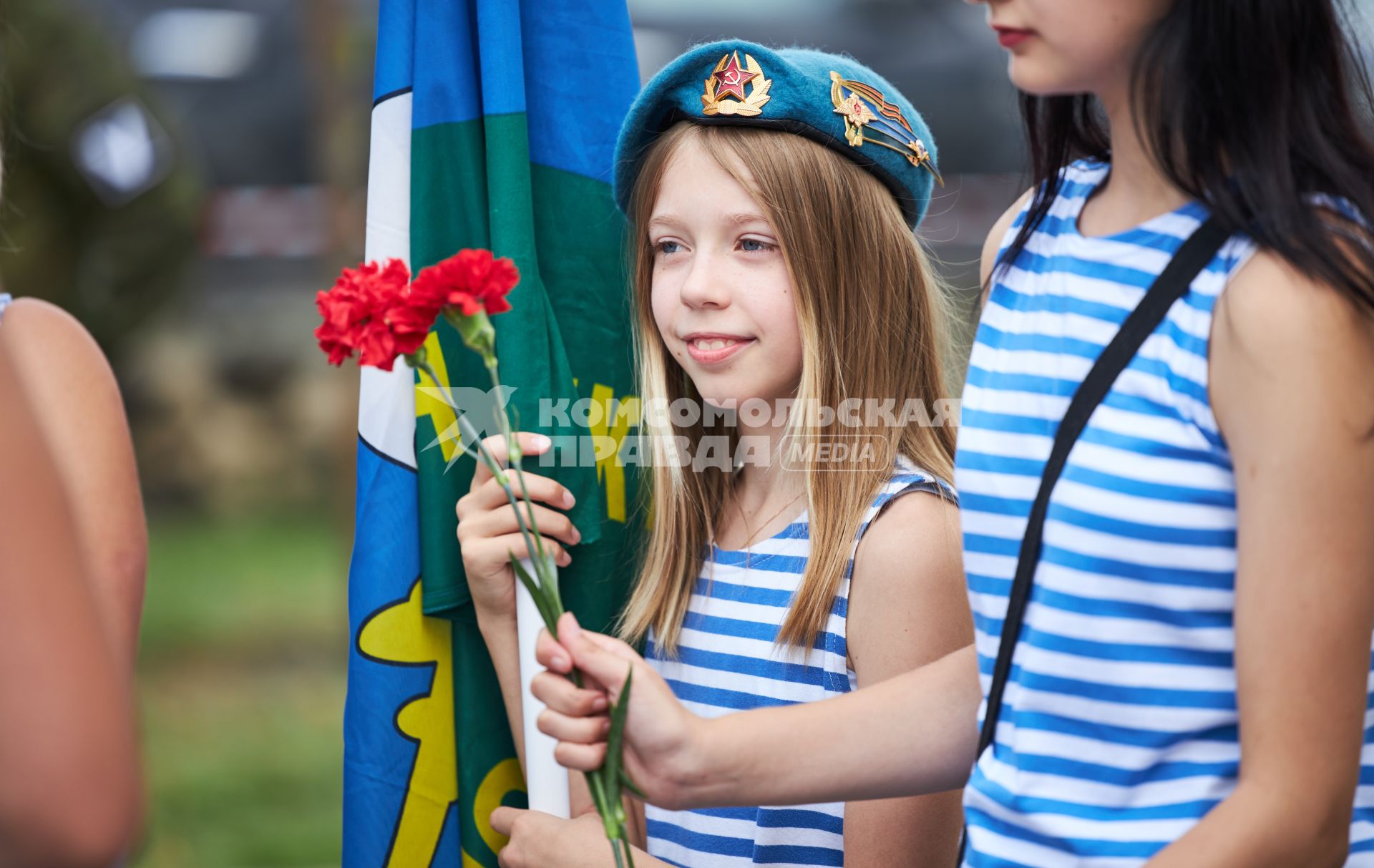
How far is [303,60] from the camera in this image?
964cm

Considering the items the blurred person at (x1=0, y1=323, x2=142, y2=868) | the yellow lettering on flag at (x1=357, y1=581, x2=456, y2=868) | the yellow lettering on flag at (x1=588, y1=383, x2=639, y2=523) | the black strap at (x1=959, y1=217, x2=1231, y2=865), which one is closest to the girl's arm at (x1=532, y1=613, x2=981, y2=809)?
the black strap at (x1=959, y1=217, x2=1231, y2=865)

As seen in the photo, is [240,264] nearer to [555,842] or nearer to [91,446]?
[91,446]

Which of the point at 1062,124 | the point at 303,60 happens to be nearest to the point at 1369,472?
the point at 1062,124

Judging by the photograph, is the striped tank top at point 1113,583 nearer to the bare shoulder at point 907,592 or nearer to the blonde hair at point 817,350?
the bare shoulder at point 907,592

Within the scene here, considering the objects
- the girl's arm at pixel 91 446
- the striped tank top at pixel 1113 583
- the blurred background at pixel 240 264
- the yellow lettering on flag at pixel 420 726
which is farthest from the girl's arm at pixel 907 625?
the blurred background at pixel 240 264

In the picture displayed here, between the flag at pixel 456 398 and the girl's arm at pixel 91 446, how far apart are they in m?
0.35

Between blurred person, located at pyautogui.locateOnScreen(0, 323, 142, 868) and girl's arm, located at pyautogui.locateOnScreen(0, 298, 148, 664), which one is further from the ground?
girl's arm, located at pyautogui.locateOnScreen(0, 298, 148, 664)

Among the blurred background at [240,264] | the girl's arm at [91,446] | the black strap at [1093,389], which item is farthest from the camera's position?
the blurred background at [240,264]

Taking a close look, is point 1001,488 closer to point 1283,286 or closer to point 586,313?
point 1283,286

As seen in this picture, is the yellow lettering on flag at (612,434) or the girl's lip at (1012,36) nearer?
the girl's lip at (1012,36)

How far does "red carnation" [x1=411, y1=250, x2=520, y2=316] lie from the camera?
123 centimetres

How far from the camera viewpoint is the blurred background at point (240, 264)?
5.07 m

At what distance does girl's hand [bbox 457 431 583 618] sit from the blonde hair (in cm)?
22

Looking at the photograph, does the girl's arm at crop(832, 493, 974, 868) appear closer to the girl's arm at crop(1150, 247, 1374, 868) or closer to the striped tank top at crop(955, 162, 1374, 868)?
the striped tank top at crop(955, 162, 1374, 868)
